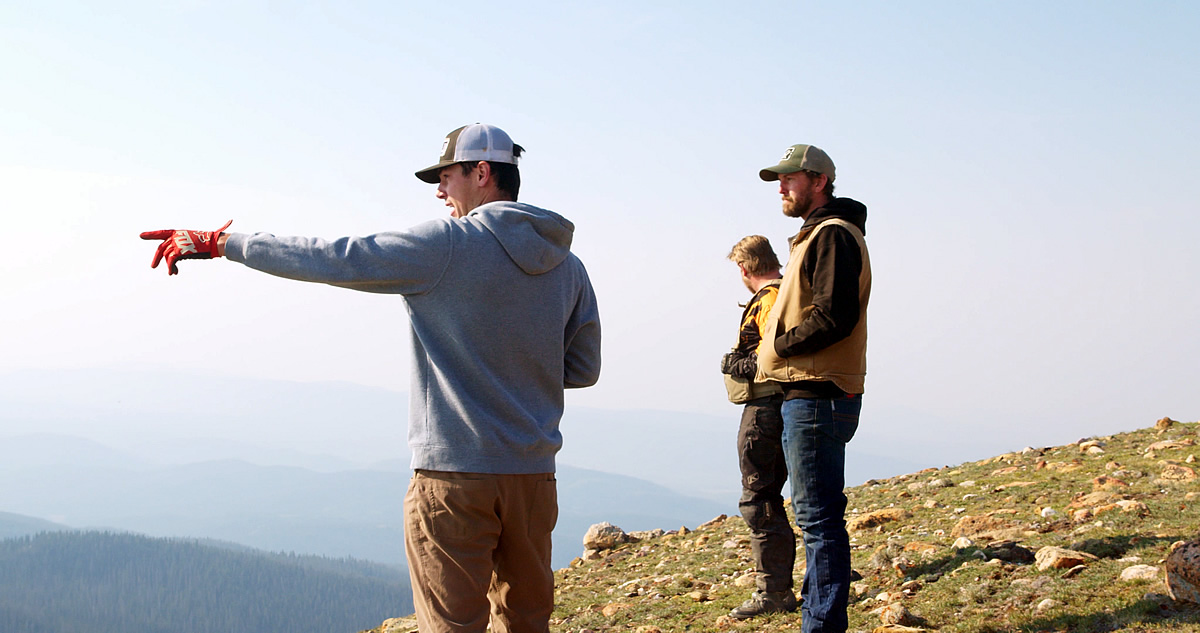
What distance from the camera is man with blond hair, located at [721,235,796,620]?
6.23 meters

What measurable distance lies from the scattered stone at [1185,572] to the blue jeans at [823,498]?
5.88 ft

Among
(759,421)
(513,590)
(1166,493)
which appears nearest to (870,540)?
(1166,493)

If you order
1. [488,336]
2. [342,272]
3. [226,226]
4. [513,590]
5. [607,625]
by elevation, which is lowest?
[607,625]

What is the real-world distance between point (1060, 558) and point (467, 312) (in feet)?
15.7

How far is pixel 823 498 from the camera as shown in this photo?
484 centimetres

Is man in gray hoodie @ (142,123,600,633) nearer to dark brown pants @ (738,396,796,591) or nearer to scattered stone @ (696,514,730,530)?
dark brown pants @ (738,396,796,591)

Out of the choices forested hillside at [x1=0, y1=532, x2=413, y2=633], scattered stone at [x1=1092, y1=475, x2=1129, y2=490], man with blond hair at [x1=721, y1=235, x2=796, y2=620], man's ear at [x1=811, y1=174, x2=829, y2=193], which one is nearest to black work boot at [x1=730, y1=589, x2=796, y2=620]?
man with blond hair at [x1=721, y1=235, x2=796, y2=620]

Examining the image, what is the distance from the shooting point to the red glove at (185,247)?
3.30 metres

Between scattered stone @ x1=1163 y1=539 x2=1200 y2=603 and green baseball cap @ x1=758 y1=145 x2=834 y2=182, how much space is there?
9.08 ft

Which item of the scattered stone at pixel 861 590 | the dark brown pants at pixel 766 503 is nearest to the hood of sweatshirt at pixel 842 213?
the dark brown pants at pixel 766 503

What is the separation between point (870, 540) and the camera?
28.6 feet

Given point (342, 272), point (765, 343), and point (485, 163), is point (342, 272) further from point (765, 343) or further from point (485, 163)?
point (765, 343)

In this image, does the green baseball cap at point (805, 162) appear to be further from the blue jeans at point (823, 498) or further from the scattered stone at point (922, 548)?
the scattered stone at point (922, 548)

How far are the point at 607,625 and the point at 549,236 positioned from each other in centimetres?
464
